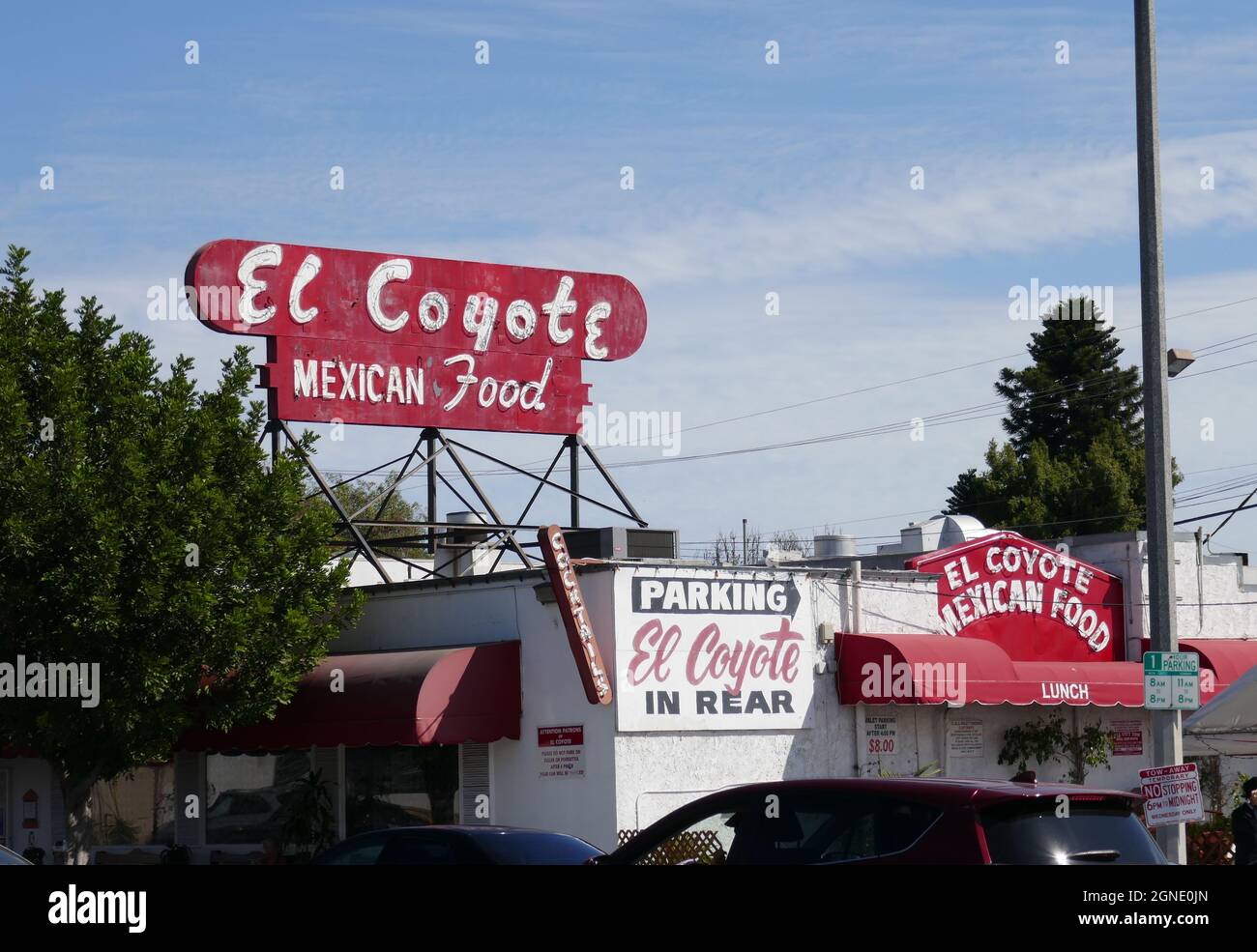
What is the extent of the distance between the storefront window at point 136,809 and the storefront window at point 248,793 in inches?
32.8

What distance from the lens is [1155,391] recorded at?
1481 centimetres

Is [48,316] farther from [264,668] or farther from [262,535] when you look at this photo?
[264,668]

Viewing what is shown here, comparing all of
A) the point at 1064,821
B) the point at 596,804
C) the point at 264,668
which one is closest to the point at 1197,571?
the point at 596,804

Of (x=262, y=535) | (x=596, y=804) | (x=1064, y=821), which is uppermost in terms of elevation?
(x=262, y=535)

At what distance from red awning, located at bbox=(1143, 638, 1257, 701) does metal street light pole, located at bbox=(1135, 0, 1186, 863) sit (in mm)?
10327

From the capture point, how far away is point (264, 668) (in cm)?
2030

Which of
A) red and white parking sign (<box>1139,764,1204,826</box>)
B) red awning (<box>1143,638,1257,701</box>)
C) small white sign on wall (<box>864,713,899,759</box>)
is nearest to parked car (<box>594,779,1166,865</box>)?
red and white parking sign (<box>1139,764,1204,826</box>)

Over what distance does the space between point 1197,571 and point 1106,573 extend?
7.29ft

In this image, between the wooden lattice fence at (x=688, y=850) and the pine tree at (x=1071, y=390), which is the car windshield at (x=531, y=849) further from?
the pine tree at (x=1071, y=390)

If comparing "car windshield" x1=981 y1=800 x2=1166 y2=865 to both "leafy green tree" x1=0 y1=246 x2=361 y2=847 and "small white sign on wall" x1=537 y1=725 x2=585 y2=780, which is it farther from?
"leafy green tree" x1=0 y1=246 x2=361 y2=847

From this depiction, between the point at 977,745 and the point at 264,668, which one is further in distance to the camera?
the point at 977,745

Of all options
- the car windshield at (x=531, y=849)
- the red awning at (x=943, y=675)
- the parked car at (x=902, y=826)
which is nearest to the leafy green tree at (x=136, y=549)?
the red awning at (x=943, y=675)

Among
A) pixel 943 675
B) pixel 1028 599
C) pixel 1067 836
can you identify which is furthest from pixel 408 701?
pixel 1067 836
